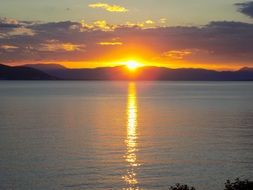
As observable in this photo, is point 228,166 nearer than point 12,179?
No

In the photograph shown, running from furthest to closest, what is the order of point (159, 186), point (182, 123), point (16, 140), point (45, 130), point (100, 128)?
point (182, 123) < point (100, 128) < point (45, 130) < point (16, 140) < point (159, 186)

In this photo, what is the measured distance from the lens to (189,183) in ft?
156

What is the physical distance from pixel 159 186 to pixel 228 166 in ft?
41.3

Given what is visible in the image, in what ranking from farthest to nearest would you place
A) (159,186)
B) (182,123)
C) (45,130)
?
(182,123)
(45,130)
(159,186)

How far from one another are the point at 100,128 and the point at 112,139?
16.8 m

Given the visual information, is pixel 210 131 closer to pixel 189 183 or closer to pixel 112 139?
pixel 112 139

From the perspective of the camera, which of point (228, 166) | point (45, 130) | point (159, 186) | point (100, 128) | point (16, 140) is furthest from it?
point (100, 128)

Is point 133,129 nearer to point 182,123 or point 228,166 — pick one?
point 182,123

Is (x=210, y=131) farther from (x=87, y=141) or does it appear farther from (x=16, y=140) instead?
(x=16, y=140)

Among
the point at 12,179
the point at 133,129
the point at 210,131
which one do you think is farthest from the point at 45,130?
the point at 12,179

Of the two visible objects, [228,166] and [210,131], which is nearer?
[228,166]

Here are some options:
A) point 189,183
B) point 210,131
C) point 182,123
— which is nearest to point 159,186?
point 189,183

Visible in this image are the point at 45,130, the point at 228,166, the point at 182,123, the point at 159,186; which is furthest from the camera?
the point at 182,123

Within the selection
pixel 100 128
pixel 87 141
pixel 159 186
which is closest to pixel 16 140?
pixel 87 141
